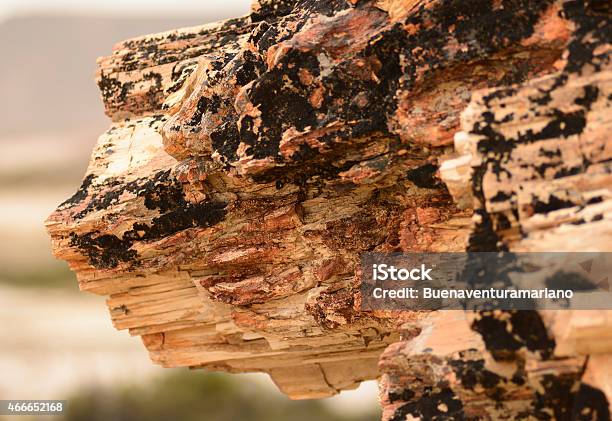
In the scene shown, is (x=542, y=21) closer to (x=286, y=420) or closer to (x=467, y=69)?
(x=467, y=69)

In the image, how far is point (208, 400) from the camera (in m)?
31.0

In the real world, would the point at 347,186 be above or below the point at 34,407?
above

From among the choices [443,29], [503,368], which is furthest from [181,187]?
[503,368]

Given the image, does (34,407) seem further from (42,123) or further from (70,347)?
(42,123)

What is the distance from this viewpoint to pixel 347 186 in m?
9.70

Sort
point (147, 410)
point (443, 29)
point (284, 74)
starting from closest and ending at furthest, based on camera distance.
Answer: point (443, 29)
point (284, 74)
point (147, 410)

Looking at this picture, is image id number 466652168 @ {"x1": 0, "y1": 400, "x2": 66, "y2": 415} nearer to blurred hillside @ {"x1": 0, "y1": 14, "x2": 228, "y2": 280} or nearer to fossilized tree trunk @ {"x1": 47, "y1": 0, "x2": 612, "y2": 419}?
fossilized tree trunk @ {"x1": 47, "y1": 0, "x2": 612, "y2": 419}

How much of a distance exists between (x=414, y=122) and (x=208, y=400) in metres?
24.5

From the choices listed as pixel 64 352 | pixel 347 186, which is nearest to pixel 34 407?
pixel 347 186

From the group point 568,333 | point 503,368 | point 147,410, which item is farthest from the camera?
point 147,410

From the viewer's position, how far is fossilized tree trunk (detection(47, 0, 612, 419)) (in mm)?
6996

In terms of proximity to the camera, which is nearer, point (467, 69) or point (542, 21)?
point (542, 21)

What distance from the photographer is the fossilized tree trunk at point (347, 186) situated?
7.00m
